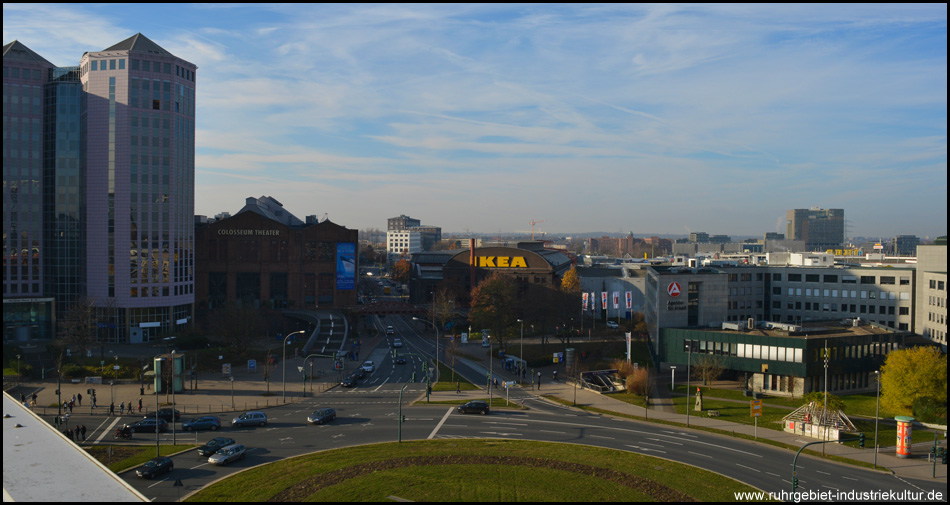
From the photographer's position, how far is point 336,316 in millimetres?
120125

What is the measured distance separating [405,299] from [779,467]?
129m

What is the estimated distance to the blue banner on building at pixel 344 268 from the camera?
12744 centimetres

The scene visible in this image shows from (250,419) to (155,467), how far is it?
579 inches

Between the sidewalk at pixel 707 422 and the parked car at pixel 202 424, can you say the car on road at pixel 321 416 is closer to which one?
the parked car at pixel 202 424

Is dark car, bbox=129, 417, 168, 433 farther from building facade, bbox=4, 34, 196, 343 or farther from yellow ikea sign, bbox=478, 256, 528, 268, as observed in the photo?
yellow ikea sign, bbox=478, 256, 528, 268

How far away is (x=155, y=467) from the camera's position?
4453 centimetres

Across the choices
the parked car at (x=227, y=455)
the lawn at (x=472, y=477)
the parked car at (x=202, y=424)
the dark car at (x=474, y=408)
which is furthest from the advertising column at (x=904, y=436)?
the parked car at (x=202, y=424)

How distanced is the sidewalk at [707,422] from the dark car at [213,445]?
2546 centimetres

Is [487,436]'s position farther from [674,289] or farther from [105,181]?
[105,181]

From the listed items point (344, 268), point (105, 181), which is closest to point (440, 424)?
point (344, 268)

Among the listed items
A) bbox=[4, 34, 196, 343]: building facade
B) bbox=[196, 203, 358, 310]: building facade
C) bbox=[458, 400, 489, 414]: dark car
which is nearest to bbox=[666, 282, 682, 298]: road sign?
bbox=[458, 400, 489, 414]: dark car

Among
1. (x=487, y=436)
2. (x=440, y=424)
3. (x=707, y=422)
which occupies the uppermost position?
(x=487, y=436)

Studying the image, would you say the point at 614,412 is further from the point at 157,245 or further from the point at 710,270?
the point at 157,245

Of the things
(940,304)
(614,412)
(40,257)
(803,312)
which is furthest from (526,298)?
(40,257)
